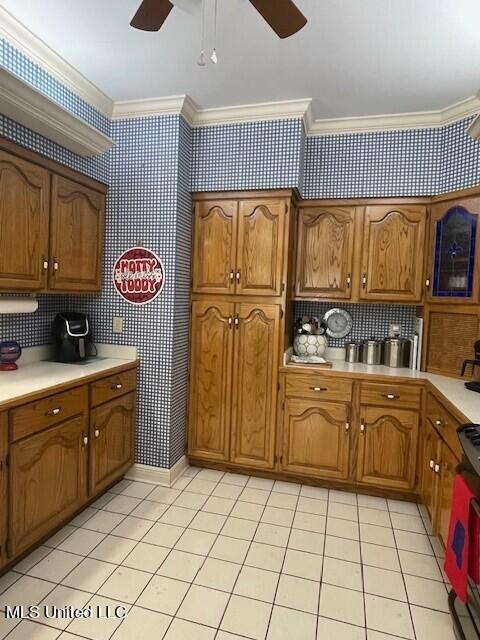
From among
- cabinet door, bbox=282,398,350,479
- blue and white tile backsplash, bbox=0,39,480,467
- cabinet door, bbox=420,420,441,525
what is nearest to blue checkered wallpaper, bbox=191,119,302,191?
blue and white tile backsplash, bbox=0,39,480,467

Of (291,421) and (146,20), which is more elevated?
(146,20)

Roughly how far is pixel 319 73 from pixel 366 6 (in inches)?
20.7

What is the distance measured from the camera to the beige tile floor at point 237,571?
1.57m

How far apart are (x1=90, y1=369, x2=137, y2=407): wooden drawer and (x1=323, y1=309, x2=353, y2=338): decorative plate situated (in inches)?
61.4

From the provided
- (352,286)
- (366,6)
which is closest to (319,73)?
(366,6)

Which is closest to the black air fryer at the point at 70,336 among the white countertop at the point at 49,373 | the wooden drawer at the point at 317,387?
the white countertop at the point at 49,373

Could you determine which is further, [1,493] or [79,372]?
[79,372]

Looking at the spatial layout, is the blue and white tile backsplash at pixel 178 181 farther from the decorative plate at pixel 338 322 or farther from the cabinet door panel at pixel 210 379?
the decorative plate at pixel 338 322

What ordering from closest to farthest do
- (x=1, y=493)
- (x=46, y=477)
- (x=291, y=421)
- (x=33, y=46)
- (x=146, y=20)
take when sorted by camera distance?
(x=146, y=20), (x=1, y=493), (x=46, y=477), (x=33, y=46), (x=291, y=421)

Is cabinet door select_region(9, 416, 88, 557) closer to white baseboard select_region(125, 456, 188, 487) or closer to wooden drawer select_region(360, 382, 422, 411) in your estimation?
white baseboard select_region(125, 456, 188, 487)

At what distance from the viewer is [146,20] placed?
1.45 metres

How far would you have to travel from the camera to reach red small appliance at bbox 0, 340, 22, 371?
86.7 inches

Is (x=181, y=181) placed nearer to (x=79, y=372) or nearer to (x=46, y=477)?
(x=79, y=372)

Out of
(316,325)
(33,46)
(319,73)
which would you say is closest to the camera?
(33,46)
